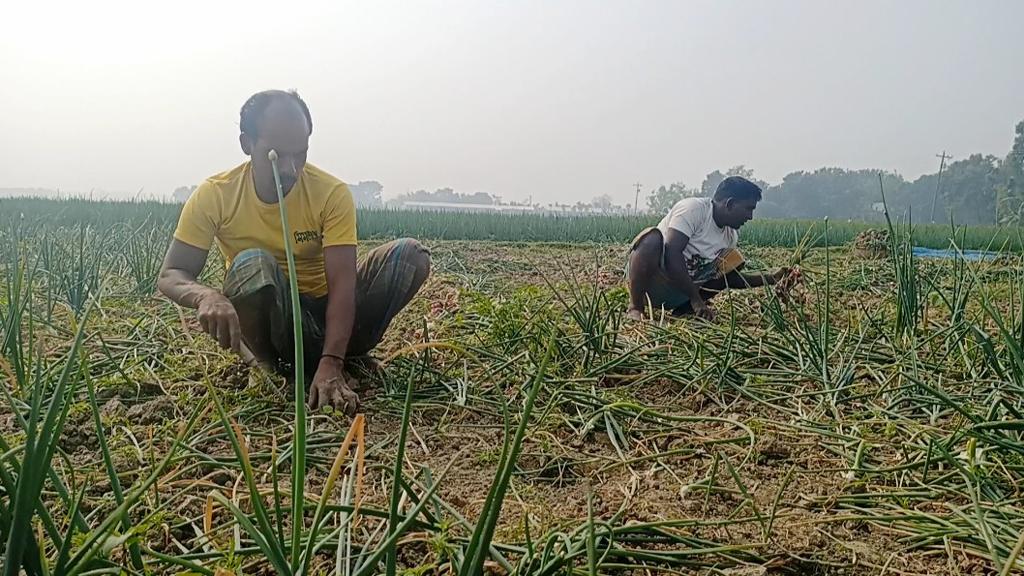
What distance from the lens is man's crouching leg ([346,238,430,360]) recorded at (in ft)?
7.64

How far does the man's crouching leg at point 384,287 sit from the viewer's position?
2328 millimetres

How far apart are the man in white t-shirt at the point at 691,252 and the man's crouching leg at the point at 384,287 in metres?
1.38

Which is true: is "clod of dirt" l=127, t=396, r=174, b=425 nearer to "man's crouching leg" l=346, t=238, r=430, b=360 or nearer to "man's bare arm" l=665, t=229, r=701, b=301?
"man's crouching leg" l=346, t=238, r=430, b=360

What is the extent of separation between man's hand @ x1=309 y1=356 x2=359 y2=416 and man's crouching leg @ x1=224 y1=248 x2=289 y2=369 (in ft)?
0.72

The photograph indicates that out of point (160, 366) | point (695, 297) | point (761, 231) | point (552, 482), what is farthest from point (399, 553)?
point (761, 231)

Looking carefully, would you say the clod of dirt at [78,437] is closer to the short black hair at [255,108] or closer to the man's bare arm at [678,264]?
the short black hair at [255,108]

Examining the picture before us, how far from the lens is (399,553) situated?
1.16m

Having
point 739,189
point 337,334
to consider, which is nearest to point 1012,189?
point 739,189

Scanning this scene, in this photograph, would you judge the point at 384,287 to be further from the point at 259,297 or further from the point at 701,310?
the point at 701,310

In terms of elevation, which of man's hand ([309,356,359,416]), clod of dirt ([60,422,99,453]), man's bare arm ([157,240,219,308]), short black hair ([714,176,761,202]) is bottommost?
clod of dirt ([60,422,99,453])

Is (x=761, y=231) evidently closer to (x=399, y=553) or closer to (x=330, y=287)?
(x=330, y=287)

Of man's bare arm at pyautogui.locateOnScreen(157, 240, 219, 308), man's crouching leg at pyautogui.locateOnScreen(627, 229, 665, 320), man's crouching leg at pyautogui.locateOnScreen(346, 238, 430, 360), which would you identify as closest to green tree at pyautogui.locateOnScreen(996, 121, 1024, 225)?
man's crouching leg at pyautogui.locateOnScreen(627, 229, 665, 320)

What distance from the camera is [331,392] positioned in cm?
191

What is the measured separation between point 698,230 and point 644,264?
38 cm
